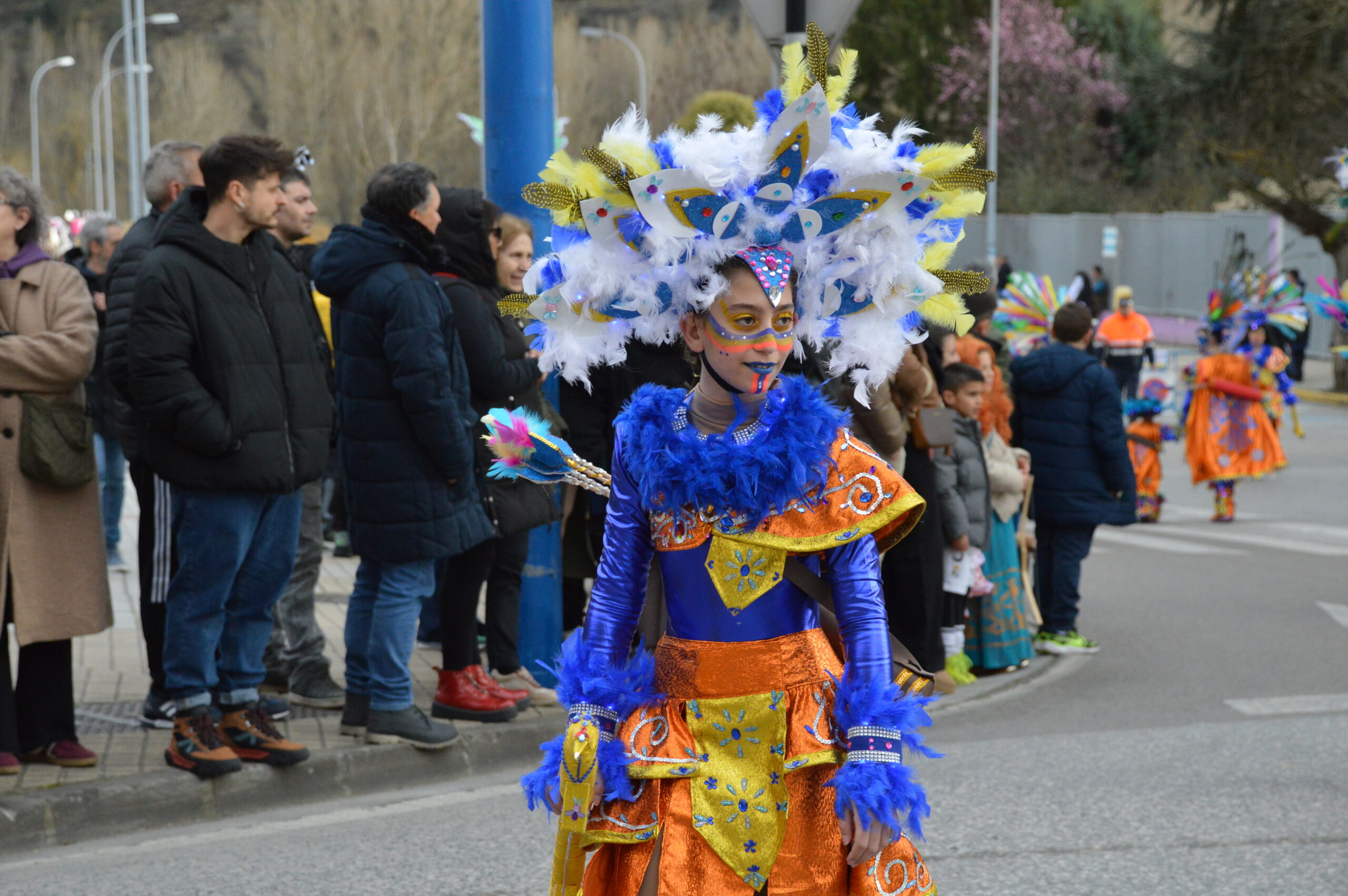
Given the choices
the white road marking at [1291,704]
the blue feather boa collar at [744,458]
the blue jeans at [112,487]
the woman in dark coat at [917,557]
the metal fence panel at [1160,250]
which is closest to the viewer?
the blue feather boa collar at [744,458]

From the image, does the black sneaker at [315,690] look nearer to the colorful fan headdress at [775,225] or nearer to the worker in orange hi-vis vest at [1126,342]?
the colorful fan headdress at [775,225]

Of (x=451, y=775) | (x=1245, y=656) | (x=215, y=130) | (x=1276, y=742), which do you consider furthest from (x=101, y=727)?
(x=215, y=130)

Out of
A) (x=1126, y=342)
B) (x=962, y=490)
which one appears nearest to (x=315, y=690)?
(x=962, y=490)

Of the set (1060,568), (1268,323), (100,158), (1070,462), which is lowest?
(1060,568)

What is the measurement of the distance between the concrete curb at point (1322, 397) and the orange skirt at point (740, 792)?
2184 centimetres

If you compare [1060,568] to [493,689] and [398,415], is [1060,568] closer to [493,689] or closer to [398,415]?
[493,689]

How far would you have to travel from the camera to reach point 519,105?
6531 mm

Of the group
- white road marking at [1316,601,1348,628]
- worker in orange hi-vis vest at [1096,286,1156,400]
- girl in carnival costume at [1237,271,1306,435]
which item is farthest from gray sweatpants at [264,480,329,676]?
worker in orange hi-vis vest at [1096,286,1156,400]

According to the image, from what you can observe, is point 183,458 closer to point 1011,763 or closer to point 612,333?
point 612,333

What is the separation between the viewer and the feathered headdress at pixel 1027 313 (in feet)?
38.0

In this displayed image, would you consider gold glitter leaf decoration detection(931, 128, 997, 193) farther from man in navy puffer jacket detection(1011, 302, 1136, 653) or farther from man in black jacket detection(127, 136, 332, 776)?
man in navy puffer jacket detection(1011, 302, 1136, 653)

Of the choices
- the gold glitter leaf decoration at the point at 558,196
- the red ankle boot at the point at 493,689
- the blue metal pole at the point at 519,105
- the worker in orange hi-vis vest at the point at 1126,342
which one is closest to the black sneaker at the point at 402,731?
the red ankle boot at the point at 493,689

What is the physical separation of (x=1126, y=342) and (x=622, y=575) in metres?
14.9

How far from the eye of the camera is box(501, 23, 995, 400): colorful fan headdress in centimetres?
304
